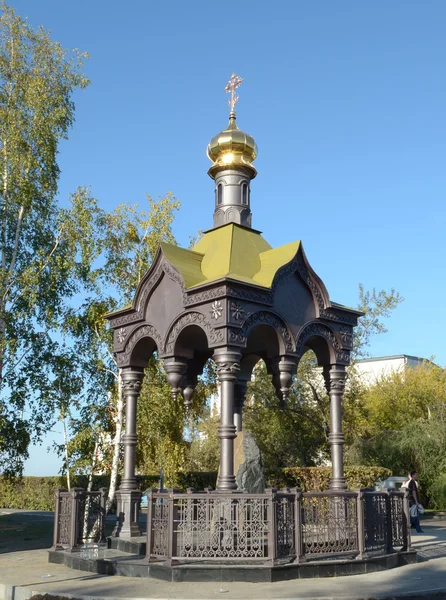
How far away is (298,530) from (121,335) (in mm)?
5082

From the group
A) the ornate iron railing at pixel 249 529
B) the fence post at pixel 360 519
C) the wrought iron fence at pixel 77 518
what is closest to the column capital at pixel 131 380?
the wrought iron fence at pixel 77 518

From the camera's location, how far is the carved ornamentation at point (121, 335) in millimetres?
12094

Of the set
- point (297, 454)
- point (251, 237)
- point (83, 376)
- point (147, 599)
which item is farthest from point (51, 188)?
point (297, 454)

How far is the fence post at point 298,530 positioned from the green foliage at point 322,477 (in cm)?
1123

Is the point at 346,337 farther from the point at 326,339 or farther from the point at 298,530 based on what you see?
the point at 298,530

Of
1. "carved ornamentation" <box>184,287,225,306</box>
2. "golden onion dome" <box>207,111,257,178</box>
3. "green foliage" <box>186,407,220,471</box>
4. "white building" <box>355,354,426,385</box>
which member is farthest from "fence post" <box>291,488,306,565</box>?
"white building" <box>355,354,426,385</box>

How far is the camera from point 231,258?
36.1 feet

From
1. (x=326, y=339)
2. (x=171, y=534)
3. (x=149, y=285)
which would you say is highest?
(x=149, y=285)

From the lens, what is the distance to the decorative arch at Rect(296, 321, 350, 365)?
11.0m

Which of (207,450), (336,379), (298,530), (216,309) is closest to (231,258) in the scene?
(216,309)

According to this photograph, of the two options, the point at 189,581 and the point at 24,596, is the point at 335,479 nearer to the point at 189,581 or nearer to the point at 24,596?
the point at 189,581

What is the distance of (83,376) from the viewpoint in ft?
55.2

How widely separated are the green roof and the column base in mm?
3833

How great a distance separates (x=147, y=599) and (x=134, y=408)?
481 cm
